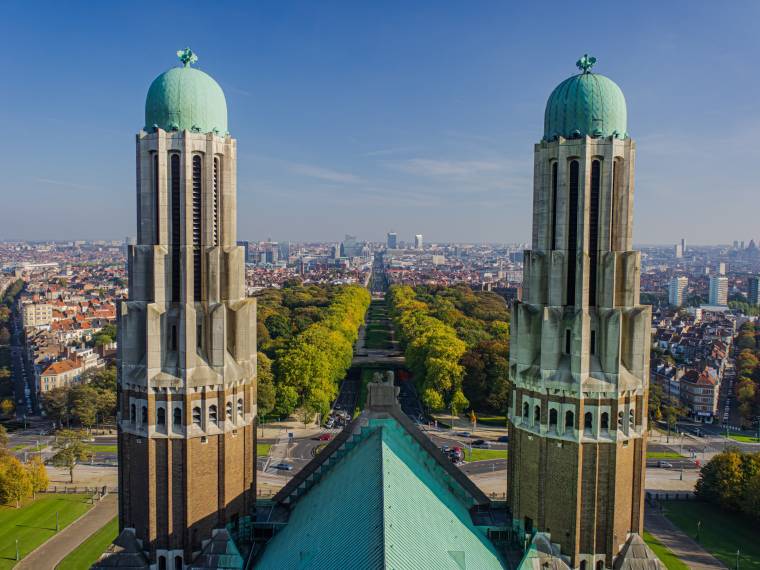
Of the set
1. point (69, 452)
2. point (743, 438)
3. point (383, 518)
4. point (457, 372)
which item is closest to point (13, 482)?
point (69, 452)

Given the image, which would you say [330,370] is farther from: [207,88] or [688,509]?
[207,88]

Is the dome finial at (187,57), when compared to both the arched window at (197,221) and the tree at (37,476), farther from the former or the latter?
the tree at (37,476)

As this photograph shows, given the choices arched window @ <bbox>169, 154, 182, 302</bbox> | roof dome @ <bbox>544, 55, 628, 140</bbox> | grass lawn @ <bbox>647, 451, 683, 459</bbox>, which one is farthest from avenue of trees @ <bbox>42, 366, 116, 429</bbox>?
roof dome @ <bbox>544, 55, 628, 140</bbox>

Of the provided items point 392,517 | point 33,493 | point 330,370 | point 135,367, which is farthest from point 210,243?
point 330,370

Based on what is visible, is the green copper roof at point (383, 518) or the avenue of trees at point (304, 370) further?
the avenue of trees at point (304, 370)

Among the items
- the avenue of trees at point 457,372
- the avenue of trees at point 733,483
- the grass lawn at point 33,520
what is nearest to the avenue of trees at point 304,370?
the avenue of trees at point 457,372

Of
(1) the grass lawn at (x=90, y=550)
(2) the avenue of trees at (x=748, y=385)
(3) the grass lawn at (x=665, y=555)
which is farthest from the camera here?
(2) the avenue of trees at (x=748, y=385)

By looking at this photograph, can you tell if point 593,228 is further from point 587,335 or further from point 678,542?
point 678,542
